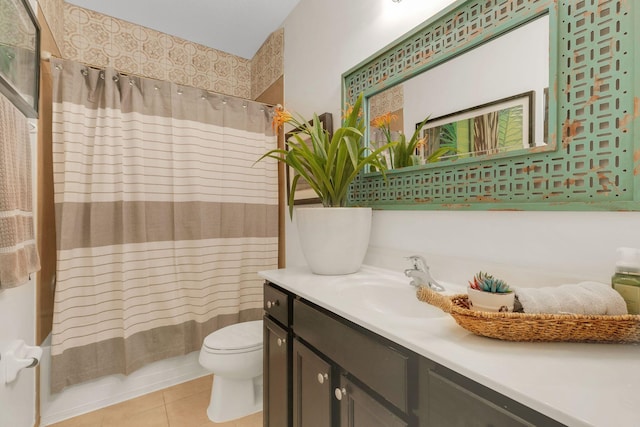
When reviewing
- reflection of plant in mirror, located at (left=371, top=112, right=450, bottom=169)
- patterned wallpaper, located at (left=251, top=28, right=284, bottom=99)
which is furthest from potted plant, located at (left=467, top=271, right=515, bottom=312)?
patterned wallpaper, located at (left=251, top=28, right=284, bottom=99)

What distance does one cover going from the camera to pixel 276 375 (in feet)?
3.95

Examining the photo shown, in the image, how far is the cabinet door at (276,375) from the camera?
113 cm

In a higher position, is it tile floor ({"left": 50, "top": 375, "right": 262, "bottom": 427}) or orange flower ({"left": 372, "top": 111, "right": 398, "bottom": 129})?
orange flower ({"left": 372, "top": 111, "right": 398, "bottom": 129})

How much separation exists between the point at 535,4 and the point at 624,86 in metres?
0.35

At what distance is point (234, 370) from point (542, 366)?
4.68 feet

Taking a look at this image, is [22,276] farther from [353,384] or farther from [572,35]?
[572,35]

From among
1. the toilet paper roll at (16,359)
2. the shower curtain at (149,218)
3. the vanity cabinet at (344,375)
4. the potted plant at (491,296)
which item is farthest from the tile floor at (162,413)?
the potted plant at (491,296)

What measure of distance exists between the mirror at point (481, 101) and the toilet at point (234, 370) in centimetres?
120

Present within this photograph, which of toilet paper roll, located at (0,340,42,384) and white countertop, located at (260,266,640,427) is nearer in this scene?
white countertop, located at (260,266,640,427)

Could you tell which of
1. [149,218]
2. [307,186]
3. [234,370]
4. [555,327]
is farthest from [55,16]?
[555,327]

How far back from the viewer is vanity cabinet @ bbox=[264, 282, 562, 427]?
513 millimetres

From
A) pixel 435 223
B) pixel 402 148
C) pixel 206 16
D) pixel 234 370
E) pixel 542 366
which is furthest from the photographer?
pixel 206 16

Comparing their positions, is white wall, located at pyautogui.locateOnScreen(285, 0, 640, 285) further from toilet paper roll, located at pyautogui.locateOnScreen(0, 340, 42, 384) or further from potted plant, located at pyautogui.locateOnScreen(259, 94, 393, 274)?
toilet paper roll, located at pyautogui.locateOnScreen(0, 340, 42, 384)

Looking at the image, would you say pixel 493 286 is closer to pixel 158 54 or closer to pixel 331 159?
pixel 331 159
